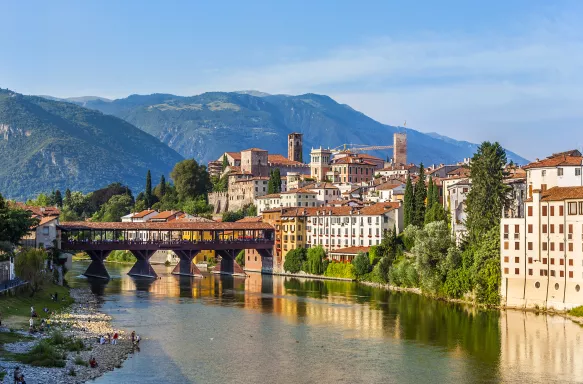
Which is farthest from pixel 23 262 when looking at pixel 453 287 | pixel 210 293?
pixel 453 287

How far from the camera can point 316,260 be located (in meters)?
113

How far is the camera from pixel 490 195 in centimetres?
7988

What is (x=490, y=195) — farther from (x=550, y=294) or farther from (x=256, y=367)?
(x=256, y=367)

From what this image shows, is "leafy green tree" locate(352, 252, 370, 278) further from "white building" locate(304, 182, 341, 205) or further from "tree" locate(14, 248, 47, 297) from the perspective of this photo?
"white building" locate(304, 182, 341, 205)

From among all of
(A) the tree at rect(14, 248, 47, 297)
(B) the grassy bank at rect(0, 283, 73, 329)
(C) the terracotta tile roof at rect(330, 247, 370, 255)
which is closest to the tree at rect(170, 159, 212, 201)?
(C) the terracotta tile roof at rect(330, 247, 370, 255)

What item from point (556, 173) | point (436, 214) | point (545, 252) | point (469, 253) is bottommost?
point (469, 253)

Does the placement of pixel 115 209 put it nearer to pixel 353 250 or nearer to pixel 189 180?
pixel 189 180

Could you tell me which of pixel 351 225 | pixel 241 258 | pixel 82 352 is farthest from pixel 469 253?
pixel 241 258

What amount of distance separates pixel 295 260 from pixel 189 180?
64.7 meters

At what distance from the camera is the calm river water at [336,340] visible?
4862 centimetres

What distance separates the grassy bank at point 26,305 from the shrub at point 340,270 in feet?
118

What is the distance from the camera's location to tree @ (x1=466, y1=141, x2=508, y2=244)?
79000mm

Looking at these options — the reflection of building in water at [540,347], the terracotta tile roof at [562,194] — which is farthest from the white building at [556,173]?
the reflection of building in water at [540,347]

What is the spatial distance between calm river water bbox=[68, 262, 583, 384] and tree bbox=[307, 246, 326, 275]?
73.9 ft
